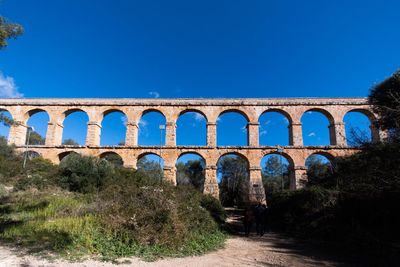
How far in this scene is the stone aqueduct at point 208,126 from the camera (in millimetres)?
22094

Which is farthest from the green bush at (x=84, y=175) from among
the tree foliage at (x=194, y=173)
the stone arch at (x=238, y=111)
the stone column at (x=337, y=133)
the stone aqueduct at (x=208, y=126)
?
the tree foliage at (x=194, y=173)

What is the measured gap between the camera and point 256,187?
21.0m

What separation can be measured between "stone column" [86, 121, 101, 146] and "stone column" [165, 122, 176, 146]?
6009 millimetres

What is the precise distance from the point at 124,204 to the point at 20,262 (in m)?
2.77

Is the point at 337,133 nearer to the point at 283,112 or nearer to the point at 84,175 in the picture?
the point at 283,112

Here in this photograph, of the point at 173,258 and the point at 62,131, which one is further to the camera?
the point at 62,131

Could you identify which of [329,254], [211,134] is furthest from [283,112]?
[329,254]

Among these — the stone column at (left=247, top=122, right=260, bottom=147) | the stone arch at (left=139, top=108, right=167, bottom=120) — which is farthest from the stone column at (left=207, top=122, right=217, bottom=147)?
the stone arch at (left=139, top=108, right=167, bottom=120)

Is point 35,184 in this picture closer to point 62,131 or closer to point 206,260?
point 206,260

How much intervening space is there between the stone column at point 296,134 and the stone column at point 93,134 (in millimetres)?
16594

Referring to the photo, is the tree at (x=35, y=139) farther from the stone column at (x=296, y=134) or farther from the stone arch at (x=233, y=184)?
the stone column at (x=296, y=134)

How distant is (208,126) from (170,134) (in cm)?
334

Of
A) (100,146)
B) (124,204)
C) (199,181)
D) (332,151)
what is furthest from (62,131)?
(332,151)

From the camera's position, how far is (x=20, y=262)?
480 centimetres
